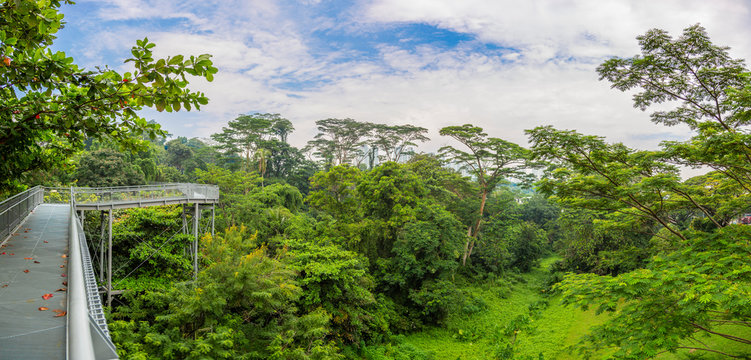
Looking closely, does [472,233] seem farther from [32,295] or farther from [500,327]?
[32,295]

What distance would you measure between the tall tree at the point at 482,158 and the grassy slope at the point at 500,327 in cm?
393

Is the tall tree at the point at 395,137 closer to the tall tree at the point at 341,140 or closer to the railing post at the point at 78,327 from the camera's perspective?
the tall tree at the point at 341,140

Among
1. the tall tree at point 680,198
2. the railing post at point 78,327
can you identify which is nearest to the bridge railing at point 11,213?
the railing post at point 78,327

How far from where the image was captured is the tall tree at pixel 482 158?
18.3 m

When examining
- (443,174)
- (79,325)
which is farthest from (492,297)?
(79,325)

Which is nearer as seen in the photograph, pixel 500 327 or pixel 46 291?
pixel 46 291

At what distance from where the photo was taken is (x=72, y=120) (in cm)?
298

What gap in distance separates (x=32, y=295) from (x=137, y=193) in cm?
897

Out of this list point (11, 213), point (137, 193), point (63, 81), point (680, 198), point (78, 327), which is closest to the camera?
point (78, 327)

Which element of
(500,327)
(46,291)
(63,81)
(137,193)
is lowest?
(500,327)

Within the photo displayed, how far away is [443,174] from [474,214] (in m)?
3.05

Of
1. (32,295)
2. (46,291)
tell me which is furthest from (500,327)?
(32,295)

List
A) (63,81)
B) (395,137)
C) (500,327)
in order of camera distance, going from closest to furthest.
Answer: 1. (63,81)
2. (500,327)
3. (395,137)

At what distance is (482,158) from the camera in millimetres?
19516
